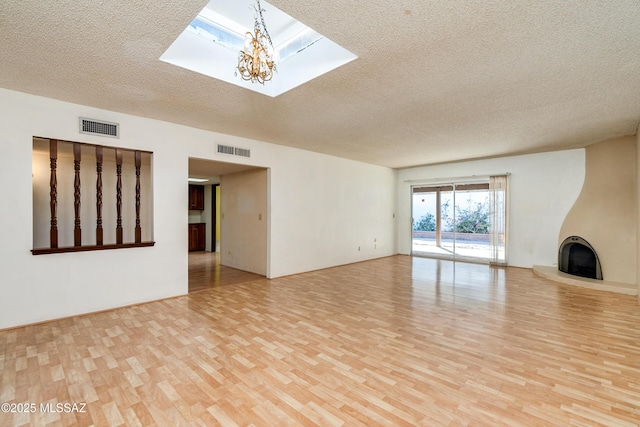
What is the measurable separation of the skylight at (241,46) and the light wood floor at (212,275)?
3.58m

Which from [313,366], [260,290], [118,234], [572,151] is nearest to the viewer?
[313,366]

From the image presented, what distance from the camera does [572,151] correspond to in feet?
19.9

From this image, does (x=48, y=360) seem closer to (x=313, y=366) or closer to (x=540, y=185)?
(x=313, y=366)

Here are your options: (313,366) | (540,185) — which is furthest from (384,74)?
(540,185)

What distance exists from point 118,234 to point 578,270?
26.8 feet

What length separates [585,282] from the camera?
503 centimetres

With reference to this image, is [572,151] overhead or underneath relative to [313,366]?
overhead

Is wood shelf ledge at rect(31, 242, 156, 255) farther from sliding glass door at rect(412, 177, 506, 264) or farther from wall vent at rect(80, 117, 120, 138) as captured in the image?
sliding glass door at rect(412, 177, 506, 264)

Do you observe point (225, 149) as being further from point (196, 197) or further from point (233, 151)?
point (196, 197)

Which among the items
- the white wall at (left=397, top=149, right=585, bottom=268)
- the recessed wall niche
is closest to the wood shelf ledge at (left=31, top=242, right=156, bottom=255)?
the recessed wall niche

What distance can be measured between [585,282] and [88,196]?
868cm

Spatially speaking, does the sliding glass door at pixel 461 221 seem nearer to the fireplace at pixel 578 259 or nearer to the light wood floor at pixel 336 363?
the fireplace at pixel 578 259

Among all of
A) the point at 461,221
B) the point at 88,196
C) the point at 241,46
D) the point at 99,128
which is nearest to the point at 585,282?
the point at 461,221

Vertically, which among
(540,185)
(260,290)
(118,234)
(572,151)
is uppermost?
(572,151)
